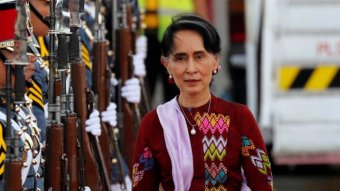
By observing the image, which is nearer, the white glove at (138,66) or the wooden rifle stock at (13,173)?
the wooden rifle stock at (13,173)

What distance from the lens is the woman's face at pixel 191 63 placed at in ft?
19.8

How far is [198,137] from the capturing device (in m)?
6.06

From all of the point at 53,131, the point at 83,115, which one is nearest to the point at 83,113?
the point at 83,115

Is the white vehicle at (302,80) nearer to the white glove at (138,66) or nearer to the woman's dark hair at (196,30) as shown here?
the white glove at (138,66)

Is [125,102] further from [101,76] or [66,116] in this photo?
[66,116]

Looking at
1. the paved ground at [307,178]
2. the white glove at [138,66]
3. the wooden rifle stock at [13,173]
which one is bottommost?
the paved ground at [307,178]

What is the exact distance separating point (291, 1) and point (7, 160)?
6.57m

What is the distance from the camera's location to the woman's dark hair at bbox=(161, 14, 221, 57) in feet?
20.0

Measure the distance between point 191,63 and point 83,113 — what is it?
6.26 feet

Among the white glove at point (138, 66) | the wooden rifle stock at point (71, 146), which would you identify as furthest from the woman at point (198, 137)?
the white glove at point (138, 66)

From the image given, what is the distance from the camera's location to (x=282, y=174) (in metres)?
14.0

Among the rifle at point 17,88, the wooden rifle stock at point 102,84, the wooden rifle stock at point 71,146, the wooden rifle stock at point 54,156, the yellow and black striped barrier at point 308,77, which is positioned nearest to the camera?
the rifle at point 17,88

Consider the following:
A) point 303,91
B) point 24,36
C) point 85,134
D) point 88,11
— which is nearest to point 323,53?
point 303,91

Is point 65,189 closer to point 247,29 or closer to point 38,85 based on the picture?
point 38,85
